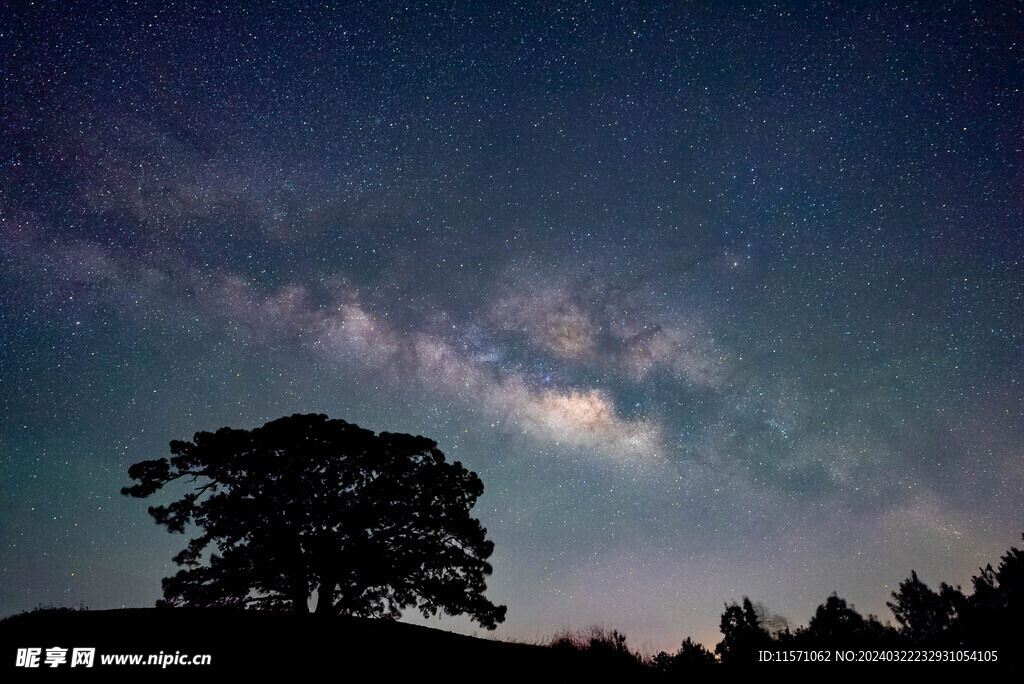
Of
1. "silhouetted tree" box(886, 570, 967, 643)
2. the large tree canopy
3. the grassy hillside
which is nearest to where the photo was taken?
the grassy hillside

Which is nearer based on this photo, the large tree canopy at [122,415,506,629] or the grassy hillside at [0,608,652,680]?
the grassy hillside at [0,608,652,680]

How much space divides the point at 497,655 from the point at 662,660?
390cm

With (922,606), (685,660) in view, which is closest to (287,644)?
(685,660)

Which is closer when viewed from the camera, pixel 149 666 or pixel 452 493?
pixel 149 666

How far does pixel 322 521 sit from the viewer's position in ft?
62.6

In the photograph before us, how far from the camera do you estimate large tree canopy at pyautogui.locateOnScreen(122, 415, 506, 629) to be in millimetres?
18312

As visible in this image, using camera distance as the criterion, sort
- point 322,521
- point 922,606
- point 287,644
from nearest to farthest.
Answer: point 287,644 → point 322,521 → point 922,606

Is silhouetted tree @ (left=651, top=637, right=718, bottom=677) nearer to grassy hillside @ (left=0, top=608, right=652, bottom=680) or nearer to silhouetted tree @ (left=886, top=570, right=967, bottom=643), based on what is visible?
grassy hillside @ (left=0, top=608, right=652, bottom=680)

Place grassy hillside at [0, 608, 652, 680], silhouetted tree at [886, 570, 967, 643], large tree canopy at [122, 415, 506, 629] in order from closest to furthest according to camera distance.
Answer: grassy hillside at [0, 608, 652, 680]
large tree canopy at [122, 415, 506, 629]
silhouetted tree at [886, 570, 967, 643]

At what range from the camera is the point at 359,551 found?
18859 mm

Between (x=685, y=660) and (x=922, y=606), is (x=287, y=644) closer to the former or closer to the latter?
(x=685, y=660)

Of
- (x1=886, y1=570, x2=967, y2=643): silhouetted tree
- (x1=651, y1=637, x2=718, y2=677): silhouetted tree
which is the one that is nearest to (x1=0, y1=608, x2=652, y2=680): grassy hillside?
(x1=651, y1=637, x2=718, y2=677): silhouetted tree

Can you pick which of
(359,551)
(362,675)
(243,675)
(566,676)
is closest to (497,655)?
(566,676)

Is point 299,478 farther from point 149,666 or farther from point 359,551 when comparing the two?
point 149,666
